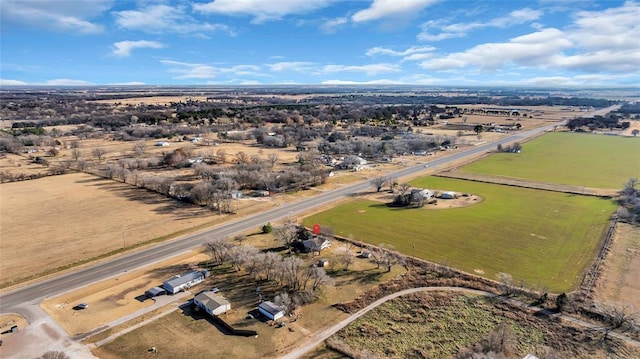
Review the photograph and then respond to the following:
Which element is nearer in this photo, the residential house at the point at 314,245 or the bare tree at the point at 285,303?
the bare tree at the point at 285,303

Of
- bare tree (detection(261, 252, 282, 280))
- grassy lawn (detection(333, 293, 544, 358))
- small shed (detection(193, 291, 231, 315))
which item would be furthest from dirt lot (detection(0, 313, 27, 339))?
grassy lawn (detection(333, 293, 544, 358))

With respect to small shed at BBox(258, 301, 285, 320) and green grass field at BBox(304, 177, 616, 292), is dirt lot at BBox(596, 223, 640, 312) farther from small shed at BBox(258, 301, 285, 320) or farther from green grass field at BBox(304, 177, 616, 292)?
small shed at BBox(258, 301, 285, 320)

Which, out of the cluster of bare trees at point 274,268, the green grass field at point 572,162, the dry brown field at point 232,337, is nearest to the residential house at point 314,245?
the cluster of bare trees at point 274,268

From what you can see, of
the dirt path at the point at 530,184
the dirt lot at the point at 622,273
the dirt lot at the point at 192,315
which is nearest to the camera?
the dirt lot at the point at 192,315

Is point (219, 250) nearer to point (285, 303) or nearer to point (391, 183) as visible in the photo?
point (285, 303)

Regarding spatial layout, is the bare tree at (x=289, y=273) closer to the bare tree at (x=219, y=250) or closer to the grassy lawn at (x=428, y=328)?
the bare tree at (x=219, y=250)

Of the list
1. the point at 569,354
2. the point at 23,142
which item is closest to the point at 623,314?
the point at 569,354
